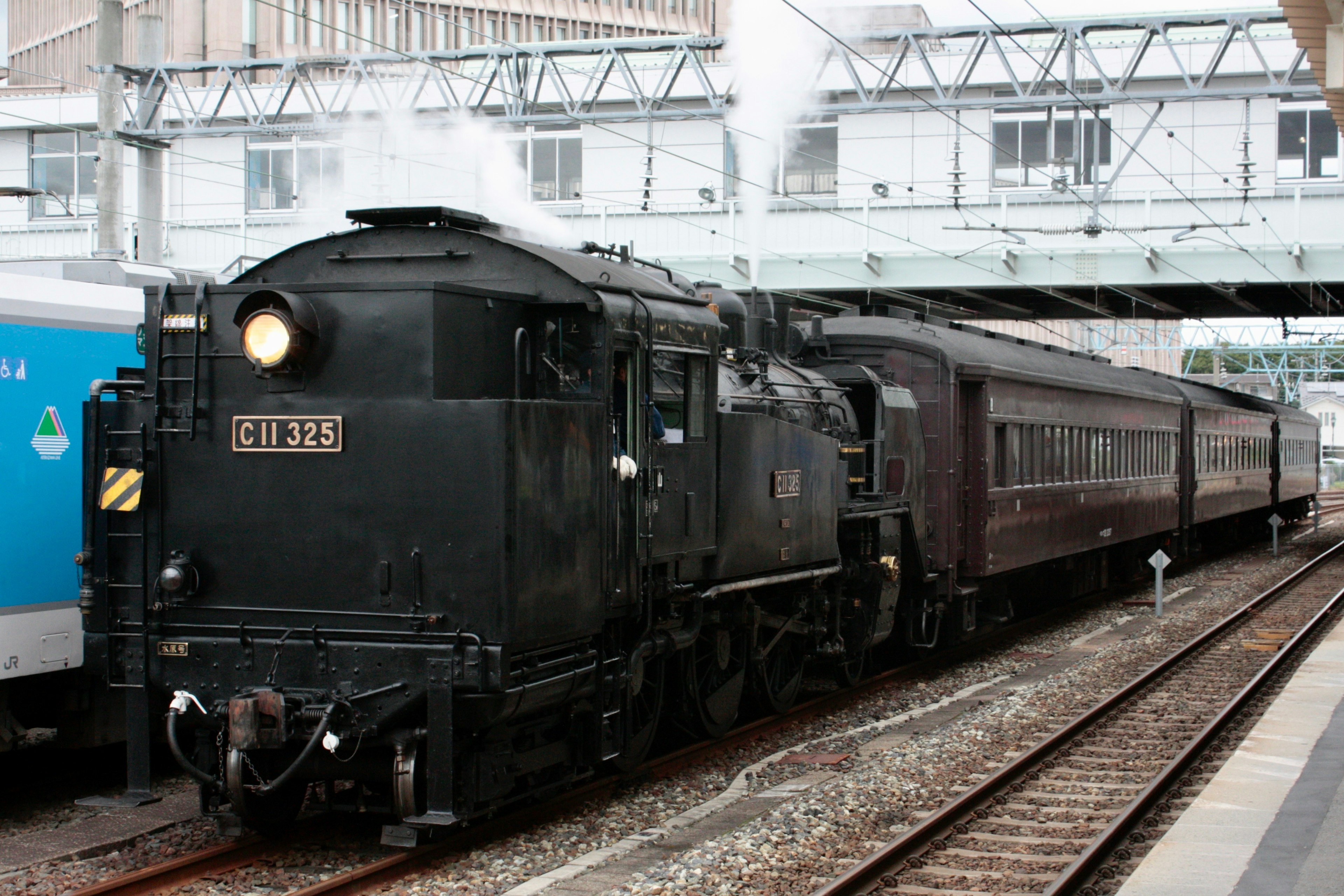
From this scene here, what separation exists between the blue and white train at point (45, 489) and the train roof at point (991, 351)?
285 inches

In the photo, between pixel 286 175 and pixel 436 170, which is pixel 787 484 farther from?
pixel 286 175

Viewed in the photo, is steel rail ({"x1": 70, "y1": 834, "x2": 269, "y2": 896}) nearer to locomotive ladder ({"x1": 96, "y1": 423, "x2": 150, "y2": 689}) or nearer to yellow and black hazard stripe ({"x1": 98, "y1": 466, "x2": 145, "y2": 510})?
locomotive ladder ({"x1": 96, "y1": 423, "x2": 150, "y2": 689})

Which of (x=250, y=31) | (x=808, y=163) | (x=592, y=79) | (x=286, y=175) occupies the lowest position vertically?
(x=592, y=79)

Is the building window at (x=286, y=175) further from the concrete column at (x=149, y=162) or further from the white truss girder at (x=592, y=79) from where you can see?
the concrete column at (x=149, y=162)

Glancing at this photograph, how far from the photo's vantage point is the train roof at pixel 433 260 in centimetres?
701

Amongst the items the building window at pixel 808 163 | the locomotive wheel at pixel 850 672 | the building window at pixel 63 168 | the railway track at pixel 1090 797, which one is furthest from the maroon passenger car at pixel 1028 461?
the building window at pixel 63 168

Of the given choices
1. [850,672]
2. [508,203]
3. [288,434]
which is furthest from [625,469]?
[850,672]

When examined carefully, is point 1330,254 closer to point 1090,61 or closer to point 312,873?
point 1090,61

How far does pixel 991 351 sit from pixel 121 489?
33.4 ft

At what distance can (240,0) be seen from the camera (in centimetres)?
4578

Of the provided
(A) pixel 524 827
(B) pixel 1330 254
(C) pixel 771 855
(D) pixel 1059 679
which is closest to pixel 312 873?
(A) pixel 524 827

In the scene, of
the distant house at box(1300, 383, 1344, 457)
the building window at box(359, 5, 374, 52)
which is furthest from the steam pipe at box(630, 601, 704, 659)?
the distant house at box(1300, 383, 1344, 457)

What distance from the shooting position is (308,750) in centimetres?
632

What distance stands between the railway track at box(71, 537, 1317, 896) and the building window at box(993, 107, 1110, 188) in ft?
71.1
